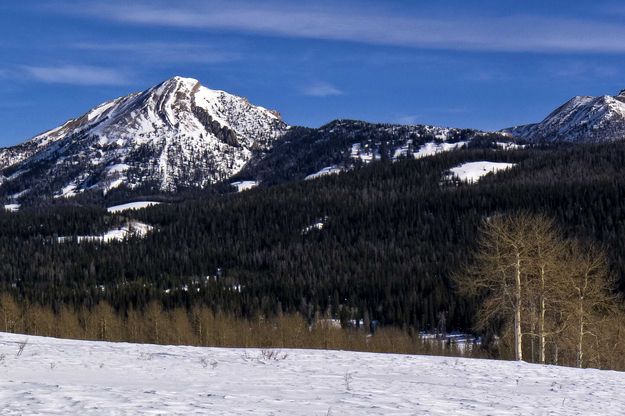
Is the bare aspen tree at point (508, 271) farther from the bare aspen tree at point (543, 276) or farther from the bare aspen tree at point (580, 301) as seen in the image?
the bare aspen tree at point (580, 301)

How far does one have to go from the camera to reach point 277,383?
77.8 ft

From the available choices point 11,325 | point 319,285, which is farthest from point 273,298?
point 11,325

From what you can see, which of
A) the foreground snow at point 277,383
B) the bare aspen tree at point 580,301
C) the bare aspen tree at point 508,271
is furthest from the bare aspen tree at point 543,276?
the foreground snow at point 277,383

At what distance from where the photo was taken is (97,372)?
25.5 m

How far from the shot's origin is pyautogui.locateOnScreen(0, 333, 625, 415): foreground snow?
18.2 meters

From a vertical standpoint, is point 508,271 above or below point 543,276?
above

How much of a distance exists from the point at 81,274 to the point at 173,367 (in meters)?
182

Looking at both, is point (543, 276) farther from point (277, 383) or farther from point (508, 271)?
point (277, 383)

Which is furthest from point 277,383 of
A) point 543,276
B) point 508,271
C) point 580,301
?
point 580,301

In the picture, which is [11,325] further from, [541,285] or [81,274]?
[81,274]

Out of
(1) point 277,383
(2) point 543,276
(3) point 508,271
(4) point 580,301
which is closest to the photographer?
(1) point 277,383

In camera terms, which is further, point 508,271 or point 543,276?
point 543,276

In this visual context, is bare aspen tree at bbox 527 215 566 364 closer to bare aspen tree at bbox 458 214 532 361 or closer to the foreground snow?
bare aspen tree at bbox 458 214 532 361

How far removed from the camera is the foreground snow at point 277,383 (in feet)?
59.8
